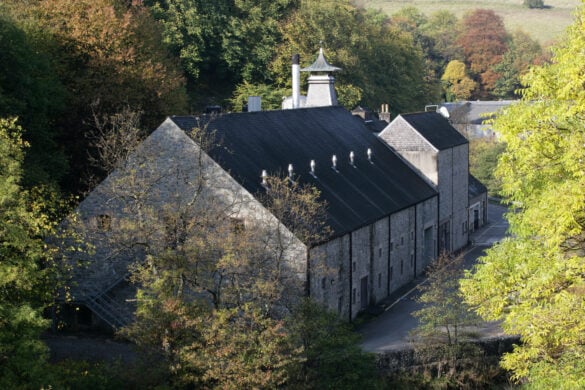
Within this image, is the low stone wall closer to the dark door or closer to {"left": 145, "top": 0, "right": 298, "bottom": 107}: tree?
the dark door

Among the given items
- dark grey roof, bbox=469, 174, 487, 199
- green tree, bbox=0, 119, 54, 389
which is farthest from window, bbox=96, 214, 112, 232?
dark grey roof, bbox=469, 174, 487, 199

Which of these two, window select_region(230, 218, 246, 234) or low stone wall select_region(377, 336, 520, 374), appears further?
window select_region(230, 218, 246, 234)

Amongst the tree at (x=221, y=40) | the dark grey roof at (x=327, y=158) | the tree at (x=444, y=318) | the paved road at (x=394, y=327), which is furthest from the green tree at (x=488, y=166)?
the tree at (x=444, y=318)

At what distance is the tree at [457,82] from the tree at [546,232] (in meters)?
112

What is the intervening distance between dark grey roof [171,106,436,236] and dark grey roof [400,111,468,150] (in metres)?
2.37

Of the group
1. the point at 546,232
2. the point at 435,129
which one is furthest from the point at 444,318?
the point at 435,129

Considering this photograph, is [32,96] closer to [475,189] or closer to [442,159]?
[442,159]

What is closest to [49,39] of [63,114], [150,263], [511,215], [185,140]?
[63,114]

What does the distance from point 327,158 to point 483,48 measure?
106983mm

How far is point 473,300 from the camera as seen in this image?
22.2m

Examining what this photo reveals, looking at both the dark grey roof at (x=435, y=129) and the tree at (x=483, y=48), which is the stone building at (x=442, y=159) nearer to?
the dark grey roof at (x=435, y=129)

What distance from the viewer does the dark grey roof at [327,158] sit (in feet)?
124

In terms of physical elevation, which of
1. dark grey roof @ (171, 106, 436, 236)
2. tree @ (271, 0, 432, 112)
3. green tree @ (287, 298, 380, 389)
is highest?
tree @ (271, 0, 432, 112)

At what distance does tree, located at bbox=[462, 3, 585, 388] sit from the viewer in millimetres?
20422
